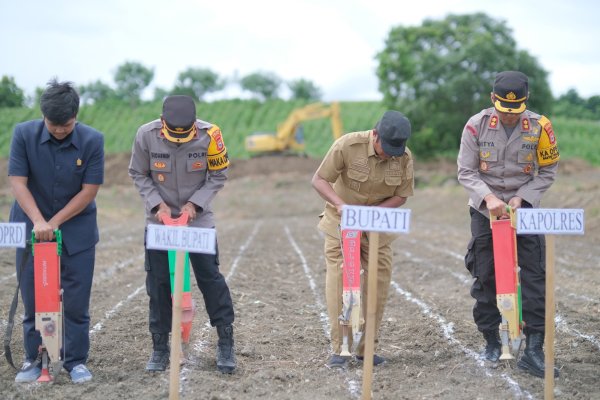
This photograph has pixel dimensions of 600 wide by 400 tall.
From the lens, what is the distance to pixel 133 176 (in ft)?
16.9

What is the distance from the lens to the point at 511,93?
5.13 metres

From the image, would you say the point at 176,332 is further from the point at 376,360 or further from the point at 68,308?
the point at 376,360

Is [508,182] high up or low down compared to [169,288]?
up

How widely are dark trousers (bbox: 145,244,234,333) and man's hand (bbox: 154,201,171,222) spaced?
26cm

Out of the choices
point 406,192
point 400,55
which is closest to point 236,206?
point 400,55

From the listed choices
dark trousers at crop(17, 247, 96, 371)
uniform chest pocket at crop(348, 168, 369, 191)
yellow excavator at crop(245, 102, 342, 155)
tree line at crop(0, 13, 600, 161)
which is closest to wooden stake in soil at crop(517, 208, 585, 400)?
uniform chest pocket at crop(348, 168, 369, 191)

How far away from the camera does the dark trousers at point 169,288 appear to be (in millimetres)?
5098

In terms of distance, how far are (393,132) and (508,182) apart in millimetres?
947

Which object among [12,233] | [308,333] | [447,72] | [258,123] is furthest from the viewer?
[258,123]

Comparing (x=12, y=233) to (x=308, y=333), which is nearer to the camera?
(x=12, y=233)

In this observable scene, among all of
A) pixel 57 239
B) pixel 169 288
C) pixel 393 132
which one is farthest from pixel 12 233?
pixel 393 132

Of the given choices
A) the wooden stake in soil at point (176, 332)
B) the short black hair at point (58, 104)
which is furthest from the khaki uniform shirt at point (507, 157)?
the short black hair at point (58, 104)

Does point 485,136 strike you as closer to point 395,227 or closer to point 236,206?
point 395,227

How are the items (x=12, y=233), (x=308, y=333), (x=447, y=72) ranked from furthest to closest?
(x=447, y=72)
(x=308, y=333)
(x=12, y=233)
